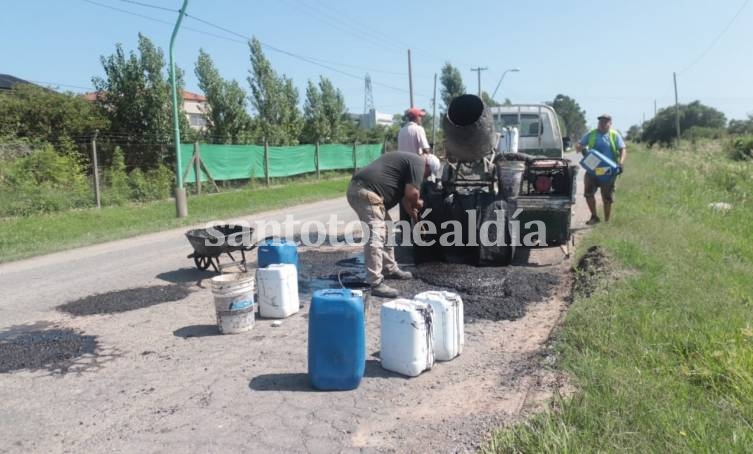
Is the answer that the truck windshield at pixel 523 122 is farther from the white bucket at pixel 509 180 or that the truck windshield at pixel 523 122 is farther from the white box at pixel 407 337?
the white box at pixel 407 337

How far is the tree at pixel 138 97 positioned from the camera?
19.4 metres

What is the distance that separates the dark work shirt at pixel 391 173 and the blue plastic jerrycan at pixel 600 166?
15.0 feet

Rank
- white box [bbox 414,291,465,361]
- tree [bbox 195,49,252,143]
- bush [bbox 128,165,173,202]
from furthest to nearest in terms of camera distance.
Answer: tree [bbox 195,49,252,143] → bush [bbox 128,165,173,202] → white box [bbox 414,291,465,361]

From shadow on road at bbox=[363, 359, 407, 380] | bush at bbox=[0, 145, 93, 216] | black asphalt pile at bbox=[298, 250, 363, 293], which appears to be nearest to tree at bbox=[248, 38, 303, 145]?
bush at bbox=[0, 145, 93, 216]

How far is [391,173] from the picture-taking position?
6344 millimetres

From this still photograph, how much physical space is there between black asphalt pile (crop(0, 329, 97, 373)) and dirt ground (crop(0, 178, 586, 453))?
2 cm

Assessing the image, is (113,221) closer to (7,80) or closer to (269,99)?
(269,99)

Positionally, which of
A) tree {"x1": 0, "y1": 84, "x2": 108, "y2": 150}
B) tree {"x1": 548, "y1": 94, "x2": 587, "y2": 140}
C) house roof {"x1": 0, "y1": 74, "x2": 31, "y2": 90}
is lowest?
tree {"x1": 0, "y1": 84, "x2": 108, "y2": 150}

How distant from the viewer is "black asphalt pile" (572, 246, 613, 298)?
232 inches

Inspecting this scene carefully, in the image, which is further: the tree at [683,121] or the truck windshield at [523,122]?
the tree at [683,121]

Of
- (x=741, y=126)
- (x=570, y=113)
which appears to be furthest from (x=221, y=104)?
(x=570, y=113)

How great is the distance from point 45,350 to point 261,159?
59.7ft

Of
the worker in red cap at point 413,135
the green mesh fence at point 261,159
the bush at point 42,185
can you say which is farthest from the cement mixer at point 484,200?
the green mesh fence at point 261,159

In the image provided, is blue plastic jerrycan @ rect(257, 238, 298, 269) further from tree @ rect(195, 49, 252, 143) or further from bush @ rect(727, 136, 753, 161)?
bush @ rect(727, 136, 753, 161)
